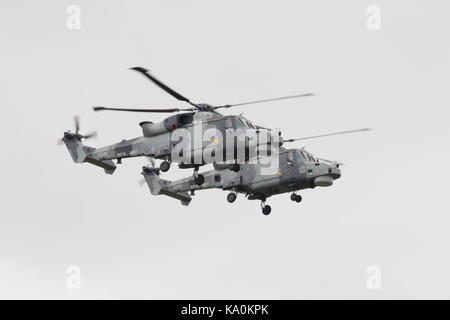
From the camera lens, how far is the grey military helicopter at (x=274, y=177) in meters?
74.5

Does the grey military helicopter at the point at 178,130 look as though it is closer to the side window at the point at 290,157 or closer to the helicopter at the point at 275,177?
the helicopter at the point at 275,177

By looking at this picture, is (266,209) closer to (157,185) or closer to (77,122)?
(157,185)

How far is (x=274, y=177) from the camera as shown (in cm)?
7575

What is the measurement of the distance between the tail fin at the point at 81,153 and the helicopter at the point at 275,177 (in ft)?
10.6

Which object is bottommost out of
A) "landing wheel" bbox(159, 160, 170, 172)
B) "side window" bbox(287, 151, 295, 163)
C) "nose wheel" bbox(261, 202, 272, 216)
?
"nose wheel" bbox(261, 202, 272, 216)

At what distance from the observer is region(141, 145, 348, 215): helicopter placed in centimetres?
7450

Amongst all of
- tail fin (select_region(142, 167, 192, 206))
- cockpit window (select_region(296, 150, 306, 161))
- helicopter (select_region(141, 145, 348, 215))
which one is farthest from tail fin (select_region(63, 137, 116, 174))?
cockpit window (select_region(296, 150, 306, 161))

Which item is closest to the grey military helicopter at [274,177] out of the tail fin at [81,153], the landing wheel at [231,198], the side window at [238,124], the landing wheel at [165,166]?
the landing wheel at [231,198]

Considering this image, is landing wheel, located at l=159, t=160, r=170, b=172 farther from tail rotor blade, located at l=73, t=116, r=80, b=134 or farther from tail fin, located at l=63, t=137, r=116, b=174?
tail rotor blade, located at l=73, t=116, r=80, b=134

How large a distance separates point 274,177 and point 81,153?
1279cm

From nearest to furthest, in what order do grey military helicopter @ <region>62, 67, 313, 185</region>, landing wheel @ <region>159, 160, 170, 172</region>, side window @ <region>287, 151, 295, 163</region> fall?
grey military helicopter @ <region>62, 67, 313, 185</region>
landing wheel @ <region>159, 160, 170, 172</region>
side window @ <region>287, 151, 295, 163</region>

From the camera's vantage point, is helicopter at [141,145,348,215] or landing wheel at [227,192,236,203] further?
landing wheel at [227,192,236,203]
